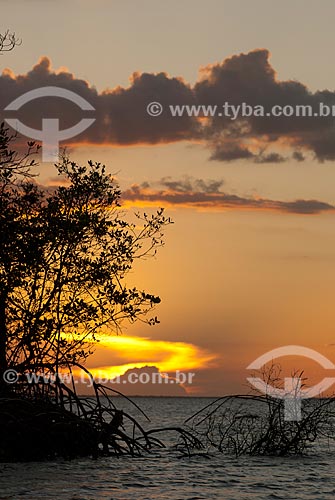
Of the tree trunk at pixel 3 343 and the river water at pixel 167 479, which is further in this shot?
the tree trunk at pixel 3 343

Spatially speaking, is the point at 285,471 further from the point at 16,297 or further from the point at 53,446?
the point at 16,297

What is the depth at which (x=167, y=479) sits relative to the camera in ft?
→ 89.1

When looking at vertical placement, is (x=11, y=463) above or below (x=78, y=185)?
Result: below

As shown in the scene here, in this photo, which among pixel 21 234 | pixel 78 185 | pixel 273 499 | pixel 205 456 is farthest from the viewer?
pixel 205 456

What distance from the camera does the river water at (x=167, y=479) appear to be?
23.7m

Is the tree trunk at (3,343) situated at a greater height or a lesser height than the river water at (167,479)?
greater

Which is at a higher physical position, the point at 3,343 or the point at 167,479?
the point at 3,343

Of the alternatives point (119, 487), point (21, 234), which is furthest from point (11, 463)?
point (21, 234)

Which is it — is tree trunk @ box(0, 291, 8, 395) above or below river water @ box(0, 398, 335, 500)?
above

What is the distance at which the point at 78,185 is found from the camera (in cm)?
2833

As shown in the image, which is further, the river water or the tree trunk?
the tree trunk

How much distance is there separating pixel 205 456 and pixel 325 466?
458 cm

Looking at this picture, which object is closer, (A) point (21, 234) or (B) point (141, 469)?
(A) point (21, 234)

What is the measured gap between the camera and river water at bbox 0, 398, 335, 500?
23672 mm
